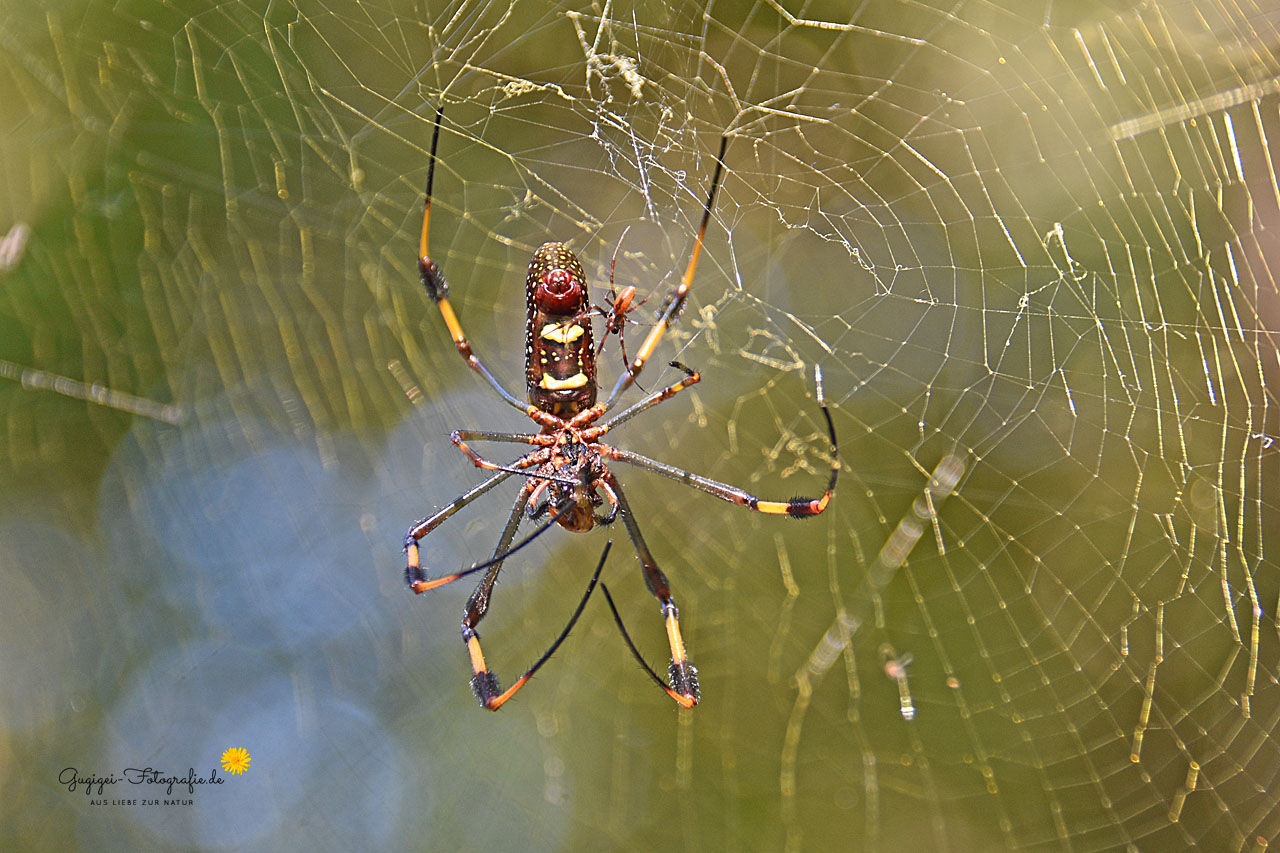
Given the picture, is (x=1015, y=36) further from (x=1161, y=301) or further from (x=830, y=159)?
(x=1161, y=301)

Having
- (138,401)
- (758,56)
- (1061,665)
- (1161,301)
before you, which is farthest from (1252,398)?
(138,401)

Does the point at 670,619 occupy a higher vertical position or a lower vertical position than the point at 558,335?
lower

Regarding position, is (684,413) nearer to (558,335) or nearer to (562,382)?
(562,382)

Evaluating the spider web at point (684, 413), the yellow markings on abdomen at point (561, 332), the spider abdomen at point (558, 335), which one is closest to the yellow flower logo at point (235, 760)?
the spider web at point (684, 413)

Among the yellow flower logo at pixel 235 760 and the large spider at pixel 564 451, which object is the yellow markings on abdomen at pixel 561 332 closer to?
the large spider at pixel 564 451

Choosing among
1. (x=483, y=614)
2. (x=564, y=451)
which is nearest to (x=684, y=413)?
(x=564, y=451)

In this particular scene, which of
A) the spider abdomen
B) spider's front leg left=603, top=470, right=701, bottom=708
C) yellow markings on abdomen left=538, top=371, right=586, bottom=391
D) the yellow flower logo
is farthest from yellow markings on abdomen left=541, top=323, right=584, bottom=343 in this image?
the yellow flower logo

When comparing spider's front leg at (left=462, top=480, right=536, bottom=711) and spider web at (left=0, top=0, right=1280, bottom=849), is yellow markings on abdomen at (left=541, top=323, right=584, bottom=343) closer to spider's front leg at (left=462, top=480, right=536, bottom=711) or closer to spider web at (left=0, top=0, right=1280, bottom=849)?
spider web at (left=0, top=0, right=1280, bottom=849)
